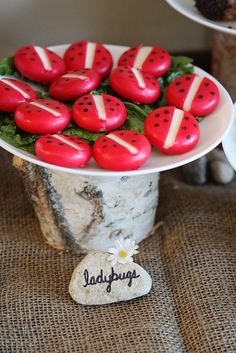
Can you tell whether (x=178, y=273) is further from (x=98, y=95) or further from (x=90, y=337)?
(x=98, y=95)

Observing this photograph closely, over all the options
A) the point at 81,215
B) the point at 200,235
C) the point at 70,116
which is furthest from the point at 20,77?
the point at 200,235

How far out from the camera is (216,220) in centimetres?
122

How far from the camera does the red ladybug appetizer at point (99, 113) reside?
39.5 inches

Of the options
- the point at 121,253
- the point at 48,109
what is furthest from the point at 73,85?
the point at 121,253

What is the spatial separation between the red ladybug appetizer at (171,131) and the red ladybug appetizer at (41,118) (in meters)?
0.15

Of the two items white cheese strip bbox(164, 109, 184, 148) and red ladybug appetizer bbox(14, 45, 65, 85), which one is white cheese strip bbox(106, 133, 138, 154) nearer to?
white cheese strip bbox(164, 109, 184, 148)

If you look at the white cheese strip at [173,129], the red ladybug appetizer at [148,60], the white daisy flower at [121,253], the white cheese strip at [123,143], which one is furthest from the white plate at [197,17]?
the white daisy flower at [121,253]

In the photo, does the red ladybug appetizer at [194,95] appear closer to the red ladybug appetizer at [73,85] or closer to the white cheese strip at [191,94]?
the white cheese strip at [191,94]

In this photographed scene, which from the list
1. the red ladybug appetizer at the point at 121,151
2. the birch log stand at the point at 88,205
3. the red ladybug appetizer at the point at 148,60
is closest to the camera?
the red ladybug appetizer at the point at 121,151

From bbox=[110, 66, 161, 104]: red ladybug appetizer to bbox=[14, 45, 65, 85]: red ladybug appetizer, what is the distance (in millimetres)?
123

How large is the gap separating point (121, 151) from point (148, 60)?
11.6 inches

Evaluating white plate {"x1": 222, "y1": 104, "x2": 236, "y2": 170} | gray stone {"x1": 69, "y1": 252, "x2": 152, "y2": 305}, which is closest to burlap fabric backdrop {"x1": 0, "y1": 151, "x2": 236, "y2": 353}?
gray stone {"x1": 69, "y1": 252, "x2": 152, "y2": 305}

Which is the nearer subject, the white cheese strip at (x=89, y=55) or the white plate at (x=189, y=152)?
the white plate at (x=189, y=152)

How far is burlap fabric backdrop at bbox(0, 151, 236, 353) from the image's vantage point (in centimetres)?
98
